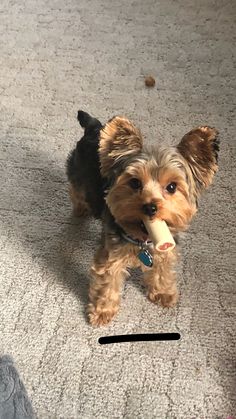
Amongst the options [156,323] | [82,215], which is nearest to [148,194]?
[156,323]

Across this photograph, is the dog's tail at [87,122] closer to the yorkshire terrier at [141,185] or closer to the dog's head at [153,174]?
the yorkshire terrier at [141,185]

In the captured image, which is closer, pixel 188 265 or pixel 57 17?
pixel 188 265

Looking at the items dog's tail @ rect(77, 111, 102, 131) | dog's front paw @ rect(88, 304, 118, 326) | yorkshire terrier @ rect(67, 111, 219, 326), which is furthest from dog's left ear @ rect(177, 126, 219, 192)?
dog's front paw @ rect(88, 304, 118, 326)

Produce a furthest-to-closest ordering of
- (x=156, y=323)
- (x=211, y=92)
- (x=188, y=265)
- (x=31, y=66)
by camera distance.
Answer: (x=31, y=66), (x=211, y=92), (x=188, y=265), (x=156, y=323)

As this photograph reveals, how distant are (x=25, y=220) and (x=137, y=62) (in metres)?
0.96

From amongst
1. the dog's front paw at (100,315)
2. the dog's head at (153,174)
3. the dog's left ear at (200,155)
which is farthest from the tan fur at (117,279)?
the dog's left ear at (200,155)

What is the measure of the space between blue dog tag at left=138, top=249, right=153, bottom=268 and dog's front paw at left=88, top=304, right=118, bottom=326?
0.25 m

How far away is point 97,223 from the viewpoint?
1.80 meters

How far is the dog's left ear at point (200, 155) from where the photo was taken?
47.3 inches

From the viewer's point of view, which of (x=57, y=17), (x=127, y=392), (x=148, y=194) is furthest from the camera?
(x=57, y=17)

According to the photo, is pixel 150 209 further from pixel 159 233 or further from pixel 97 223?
pixel 97 223

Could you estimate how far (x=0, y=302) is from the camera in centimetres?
158

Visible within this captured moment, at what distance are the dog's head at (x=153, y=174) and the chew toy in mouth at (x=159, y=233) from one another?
2cm

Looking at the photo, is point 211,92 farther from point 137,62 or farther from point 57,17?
point 57,17
